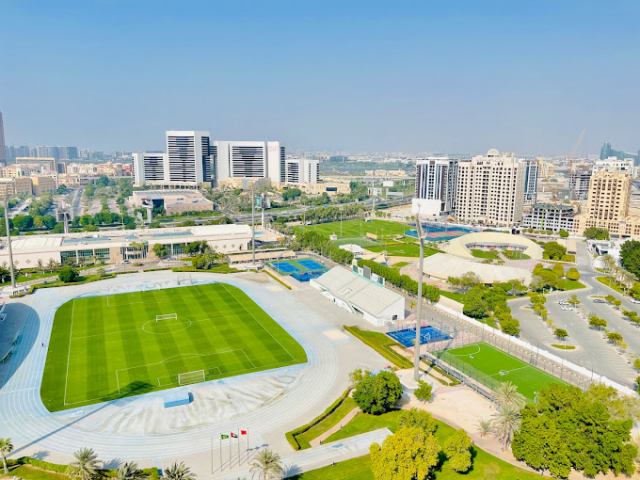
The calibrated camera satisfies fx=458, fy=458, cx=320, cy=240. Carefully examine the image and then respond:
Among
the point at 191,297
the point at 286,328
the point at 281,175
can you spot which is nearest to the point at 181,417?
the point at 286,328

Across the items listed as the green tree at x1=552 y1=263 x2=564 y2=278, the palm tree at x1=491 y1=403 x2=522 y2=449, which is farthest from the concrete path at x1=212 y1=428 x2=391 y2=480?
the green tree at x1=552 y1=263 x2=564 y2=278

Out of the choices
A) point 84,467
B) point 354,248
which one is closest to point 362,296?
point 354,248

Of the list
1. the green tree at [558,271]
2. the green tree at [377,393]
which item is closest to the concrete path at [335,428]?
the green tree at [377,393]

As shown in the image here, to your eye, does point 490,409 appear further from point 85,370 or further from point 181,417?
point 85,370

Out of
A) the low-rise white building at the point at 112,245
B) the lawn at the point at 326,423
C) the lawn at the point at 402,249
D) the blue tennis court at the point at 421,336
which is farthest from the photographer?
the lawn at the point at 402,249

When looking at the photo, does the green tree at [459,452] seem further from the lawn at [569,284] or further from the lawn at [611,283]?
the lawn at [611,283]

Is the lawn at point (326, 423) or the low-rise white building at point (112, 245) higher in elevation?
the low-rise white building at point (112, 245)

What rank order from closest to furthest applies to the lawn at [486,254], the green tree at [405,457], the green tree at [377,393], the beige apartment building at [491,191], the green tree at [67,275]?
1. the green tree at [405,457]
2. the green tree at [377,393]
3. the green tree at [67,275]
4. the lawn at [486,254]
5. the beige apartment building at [491,191]
